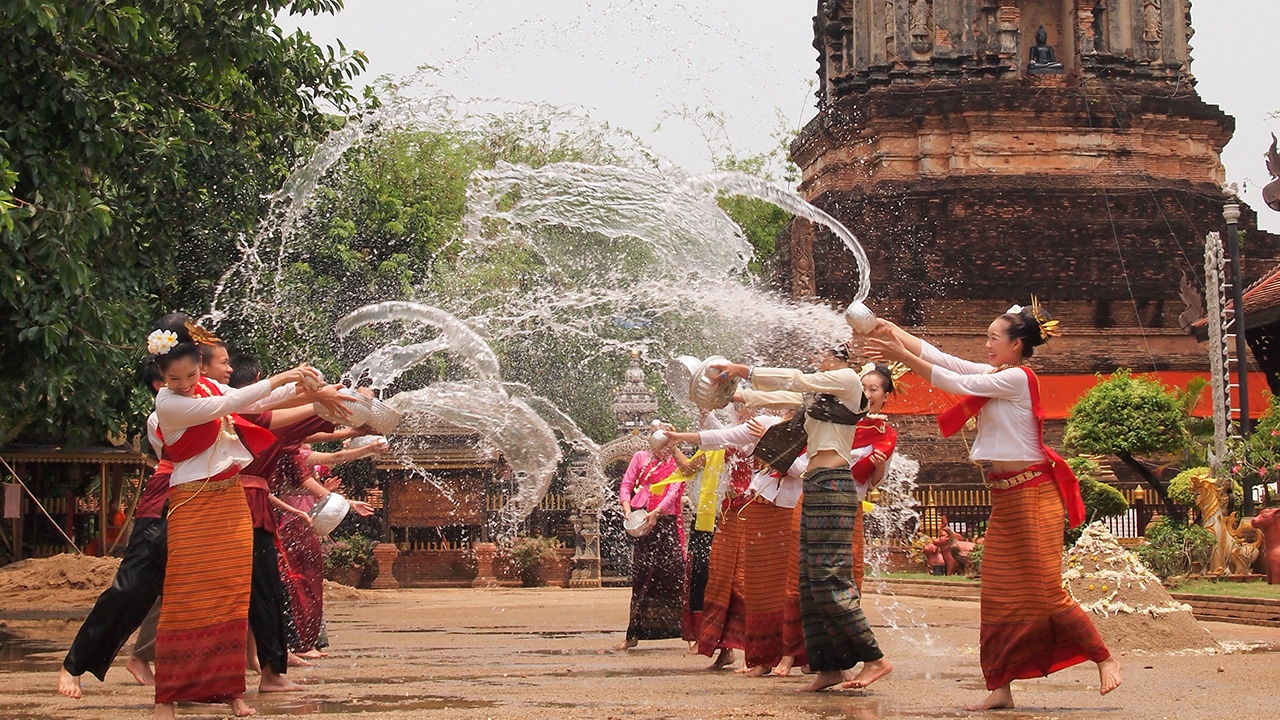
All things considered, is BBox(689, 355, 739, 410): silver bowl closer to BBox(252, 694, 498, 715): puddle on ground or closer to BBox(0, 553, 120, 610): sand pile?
BBox(252, 694, 498, 715): puddle on ground

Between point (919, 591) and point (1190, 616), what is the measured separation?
8418mm

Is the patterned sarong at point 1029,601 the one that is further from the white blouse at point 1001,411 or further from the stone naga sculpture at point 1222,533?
the stone naga sculpture at point 1222,533

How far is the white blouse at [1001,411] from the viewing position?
660 centimetres

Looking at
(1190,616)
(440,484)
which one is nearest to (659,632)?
(1190,616)

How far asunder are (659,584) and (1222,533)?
29.0 ft

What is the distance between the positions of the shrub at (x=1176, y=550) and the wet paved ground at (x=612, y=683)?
4.10 metres

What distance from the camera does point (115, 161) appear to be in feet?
43.3

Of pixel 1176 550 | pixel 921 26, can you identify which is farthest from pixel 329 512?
pixel 921 26

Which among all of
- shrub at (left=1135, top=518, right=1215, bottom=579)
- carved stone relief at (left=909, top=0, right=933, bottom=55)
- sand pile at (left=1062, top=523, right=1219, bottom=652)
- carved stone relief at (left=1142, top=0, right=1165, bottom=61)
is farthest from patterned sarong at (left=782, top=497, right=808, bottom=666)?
carved stone relief at (left=1142, top=0, right=1165, bottom=61)

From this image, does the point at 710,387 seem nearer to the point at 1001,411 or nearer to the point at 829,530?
the point at 829,530

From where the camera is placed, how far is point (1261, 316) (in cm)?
1917

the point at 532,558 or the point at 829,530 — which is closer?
the point at 829,530

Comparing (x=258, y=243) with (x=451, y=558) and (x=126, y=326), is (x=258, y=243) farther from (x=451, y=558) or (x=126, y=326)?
(x=451, y=558)

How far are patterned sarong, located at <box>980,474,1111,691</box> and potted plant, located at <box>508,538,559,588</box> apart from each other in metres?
16.5
